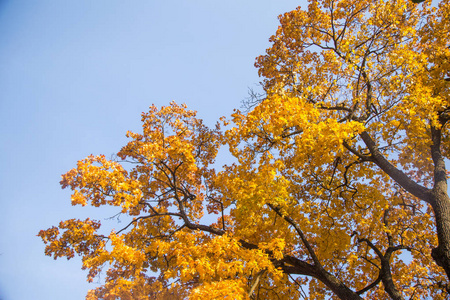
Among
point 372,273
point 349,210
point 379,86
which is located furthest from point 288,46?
point 372,273

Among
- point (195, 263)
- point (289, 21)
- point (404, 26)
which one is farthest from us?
point (289, 21)

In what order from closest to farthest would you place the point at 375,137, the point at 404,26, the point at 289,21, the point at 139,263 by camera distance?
the point at 139,263 < the point at 375,137 < the point at 404,26 < the point at 289,21

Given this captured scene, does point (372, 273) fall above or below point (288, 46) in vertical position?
below

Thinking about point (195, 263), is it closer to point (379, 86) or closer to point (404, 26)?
point (379, 86)

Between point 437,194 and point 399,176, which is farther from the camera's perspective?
point 399,176

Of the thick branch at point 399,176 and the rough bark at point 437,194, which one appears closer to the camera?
the rough bark at point 437,194

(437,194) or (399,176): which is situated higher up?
(399,176)

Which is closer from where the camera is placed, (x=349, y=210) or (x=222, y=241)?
(x=222, y=241)

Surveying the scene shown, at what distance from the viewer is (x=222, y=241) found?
541 centimetres

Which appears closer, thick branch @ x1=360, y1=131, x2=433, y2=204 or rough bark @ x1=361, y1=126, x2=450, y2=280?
rough bark @ x1=361, y1=126, x2=450, y2=280

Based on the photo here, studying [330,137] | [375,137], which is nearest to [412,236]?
[375,137]

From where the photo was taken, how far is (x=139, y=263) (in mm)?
5980

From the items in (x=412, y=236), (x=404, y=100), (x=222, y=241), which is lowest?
(x=222, y=241)

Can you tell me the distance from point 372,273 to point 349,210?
2.79 meters
